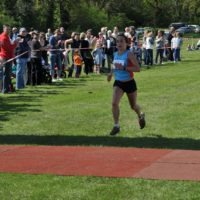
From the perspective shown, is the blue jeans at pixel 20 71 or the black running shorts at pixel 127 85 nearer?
the black running shorts at pixel 127 85

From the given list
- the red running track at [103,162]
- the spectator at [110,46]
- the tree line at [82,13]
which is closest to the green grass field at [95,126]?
the red running track at [103,162]

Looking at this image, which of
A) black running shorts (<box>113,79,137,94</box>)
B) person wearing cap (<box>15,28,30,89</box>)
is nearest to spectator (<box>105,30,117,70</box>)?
person wearing cap (<box>15,28,30,89</box>)

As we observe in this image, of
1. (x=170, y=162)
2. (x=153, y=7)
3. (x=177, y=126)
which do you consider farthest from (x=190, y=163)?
(x=153, y=7)

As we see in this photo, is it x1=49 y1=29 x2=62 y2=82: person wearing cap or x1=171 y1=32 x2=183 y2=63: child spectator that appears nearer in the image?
x1=49 y1=29 x2=62 y2=82: person wearing cap

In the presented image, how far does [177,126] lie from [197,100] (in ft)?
13.5

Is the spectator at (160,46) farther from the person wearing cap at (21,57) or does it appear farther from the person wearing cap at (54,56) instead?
the person wearing cap at (21,57)

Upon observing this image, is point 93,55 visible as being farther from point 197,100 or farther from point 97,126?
point 97,126

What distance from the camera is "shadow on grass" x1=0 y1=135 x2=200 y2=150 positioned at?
966 centimetres

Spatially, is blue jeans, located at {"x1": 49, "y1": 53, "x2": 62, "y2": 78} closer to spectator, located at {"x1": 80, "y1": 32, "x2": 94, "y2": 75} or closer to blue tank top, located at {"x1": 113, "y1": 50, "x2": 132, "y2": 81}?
spectator, located at {"x1": 80, "y1": 32, "x2": 94, "y2": 75}

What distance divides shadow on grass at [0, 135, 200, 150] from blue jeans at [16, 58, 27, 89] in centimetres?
854

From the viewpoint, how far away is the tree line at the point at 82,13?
6419 cm

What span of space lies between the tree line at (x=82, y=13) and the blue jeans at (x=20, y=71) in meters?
39.0

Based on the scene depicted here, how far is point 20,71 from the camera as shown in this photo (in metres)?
19.2

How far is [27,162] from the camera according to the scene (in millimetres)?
8359
